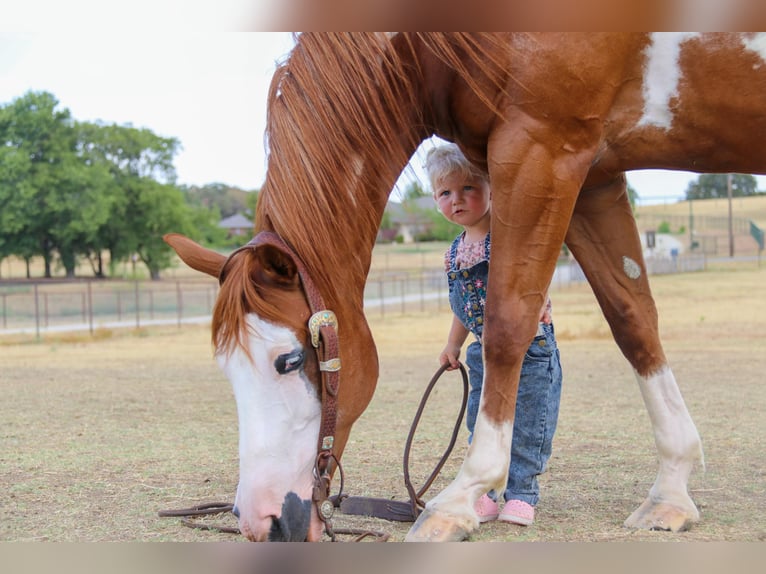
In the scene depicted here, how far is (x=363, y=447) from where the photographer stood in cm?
499

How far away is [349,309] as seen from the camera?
2.59 m

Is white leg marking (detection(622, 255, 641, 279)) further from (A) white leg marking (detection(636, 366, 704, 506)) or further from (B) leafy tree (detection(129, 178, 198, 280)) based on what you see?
(B) leafy tree (detection(129, 178, 198, 280))

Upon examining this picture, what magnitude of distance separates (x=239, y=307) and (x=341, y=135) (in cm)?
73

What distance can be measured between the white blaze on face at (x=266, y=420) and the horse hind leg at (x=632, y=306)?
5.13ft

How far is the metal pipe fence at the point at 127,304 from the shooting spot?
22919 mm

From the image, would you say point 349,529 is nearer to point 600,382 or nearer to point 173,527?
point 173,527

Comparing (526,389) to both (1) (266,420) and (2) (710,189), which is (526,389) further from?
(2) (710,189)

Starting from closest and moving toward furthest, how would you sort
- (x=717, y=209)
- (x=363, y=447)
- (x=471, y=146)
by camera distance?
1. (x=471, y=146)
2. (x=363, y=447)
3. (x=717, y=209)

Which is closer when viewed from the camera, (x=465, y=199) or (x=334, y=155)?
(x=334, y=155)

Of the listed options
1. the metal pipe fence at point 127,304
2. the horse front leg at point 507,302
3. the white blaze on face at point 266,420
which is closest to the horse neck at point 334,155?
the white blaze on face at point 266,420

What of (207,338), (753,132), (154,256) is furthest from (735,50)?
(154,256)

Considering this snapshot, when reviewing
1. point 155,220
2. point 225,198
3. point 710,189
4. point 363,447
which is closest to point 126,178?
point 155,220
